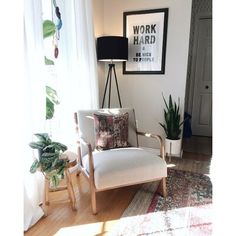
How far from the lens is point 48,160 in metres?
1.73

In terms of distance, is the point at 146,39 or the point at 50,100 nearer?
the point at 50,100

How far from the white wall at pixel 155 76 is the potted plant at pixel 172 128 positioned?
0.17 meters

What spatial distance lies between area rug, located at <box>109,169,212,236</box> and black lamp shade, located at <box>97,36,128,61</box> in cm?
166

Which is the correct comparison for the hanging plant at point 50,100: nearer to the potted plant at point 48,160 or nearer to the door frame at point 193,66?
the potted plant at point 48,160

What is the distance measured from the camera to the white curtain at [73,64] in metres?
2.51

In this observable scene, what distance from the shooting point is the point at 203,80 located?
4199 millimetres

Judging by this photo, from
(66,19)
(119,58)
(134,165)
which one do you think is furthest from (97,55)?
(134,165)

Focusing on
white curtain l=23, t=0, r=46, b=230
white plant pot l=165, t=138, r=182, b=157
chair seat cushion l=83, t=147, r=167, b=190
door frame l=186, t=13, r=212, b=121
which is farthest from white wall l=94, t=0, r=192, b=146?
white curtain l=23, t=0, r=46, b=230

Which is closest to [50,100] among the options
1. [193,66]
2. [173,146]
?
[173,146]

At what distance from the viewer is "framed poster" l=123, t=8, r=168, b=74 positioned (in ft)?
10.2

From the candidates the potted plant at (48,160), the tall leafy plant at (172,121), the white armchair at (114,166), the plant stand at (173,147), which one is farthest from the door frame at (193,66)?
the potted plant at (48,160)

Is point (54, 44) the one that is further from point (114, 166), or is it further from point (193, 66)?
point (193, 66)

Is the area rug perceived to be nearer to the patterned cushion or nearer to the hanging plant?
the patterned cushion

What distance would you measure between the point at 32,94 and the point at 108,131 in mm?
842
